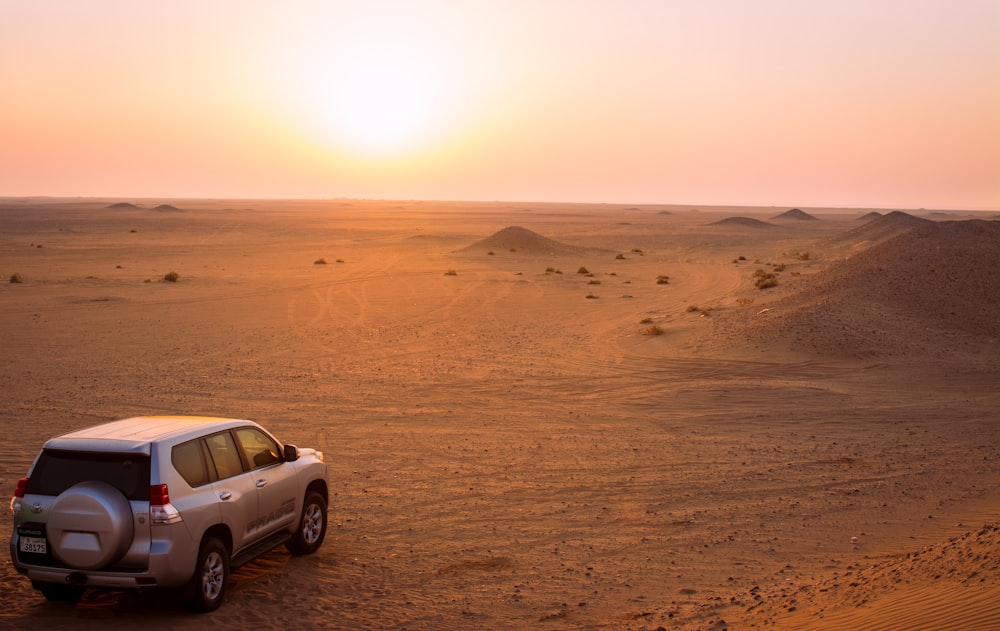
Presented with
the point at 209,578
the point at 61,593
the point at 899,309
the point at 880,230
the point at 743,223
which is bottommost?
the point at 61,593

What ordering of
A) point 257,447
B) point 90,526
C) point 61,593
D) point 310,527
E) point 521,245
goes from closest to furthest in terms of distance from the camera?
point 90,526 < point 61,593 < point 257,447 < point 310,527 < point 521,245

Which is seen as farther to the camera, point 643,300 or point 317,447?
point 643,300

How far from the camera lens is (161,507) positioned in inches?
300

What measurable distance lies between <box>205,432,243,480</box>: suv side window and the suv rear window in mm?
885

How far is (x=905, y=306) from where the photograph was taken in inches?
1107

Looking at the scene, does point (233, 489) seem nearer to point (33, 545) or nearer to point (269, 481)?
point (269, 481)

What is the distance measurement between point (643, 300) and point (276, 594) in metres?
31.5

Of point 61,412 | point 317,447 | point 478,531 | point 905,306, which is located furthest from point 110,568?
point 905,306

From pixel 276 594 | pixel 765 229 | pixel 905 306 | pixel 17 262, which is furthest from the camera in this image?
pixel 765 229

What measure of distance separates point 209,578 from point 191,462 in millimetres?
1112

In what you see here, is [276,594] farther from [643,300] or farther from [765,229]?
[765,229]

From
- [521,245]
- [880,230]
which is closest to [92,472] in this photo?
[521,245]

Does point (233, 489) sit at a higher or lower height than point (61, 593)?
higher

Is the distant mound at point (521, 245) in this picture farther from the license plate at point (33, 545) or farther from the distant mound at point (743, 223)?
the license plate at point (33, 545)
